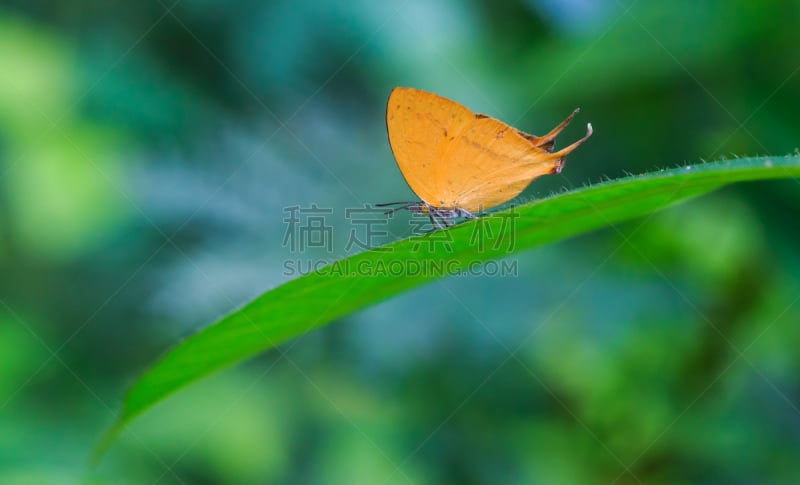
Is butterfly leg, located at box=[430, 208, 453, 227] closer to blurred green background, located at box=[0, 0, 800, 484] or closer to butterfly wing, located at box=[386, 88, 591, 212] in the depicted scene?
butterfly wing, located at box=[386, 88, 591, 212]

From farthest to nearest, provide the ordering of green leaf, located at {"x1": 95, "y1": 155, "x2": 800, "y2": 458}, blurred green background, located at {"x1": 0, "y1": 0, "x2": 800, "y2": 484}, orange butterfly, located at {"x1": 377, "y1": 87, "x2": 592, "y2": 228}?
blurred green background, located at {"x1": 0, "y1": 0, "x2": 800, "y2": 484}
orange butterfly, located at {"x1": 377, "y1": 87, "x2": 592, "y2": 228}
green leaf, located at {"x1": 95, "y1": 155, "x2": 800, "y2": 458}

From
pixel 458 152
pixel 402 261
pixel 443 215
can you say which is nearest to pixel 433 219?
pixel 443 215

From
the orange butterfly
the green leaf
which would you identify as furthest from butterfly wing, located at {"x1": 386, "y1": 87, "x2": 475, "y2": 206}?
the green leaf

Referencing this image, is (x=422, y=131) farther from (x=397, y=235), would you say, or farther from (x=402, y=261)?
(x=402, y=261)

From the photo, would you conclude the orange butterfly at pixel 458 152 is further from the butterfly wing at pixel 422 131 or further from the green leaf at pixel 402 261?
the green leaf at pixel 402 261

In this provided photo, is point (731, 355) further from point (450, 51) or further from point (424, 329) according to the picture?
point (450, 51)

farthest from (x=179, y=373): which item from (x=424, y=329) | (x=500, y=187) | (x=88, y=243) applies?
(x=88, y=243)
